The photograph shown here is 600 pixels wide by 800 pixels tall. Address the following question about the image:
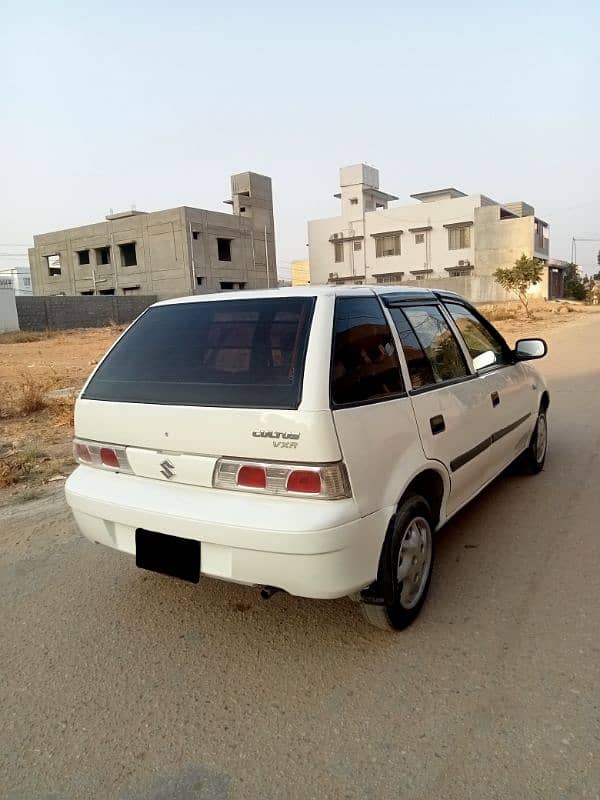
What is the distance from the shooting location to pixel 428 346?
129 inches

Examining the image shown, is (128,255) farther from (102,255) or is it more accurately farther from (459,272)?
(459,272)

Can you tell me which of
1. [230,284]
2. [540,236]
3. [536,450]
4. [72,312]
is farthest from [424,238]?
[536,450]

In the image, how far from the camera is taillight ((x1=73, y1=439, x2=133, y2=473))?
2.79 m

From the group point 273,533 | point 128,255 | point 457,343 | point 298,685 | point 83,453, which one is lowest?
point 298,685

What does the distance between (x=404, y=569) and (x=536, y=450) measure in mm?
2713

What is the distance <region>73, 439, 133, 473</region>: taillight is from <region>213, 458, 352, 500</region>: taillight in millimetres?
607

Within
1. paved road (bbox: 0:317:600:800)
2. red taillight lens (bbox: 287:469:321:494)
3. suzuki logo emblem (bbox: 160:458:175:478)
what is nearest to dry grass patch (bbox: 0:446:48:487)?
paved road (bbox: 0:317:600:800)

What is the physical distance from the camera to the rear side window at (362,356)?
8.19 ft

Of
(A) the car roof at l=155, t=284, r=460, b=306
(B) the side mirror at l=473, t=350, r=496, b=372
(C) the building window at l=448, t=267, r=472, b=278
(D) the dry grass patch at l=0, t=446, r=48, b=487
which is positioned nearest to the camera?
(A) the car roof at l=155, t=284, r=460, b=306

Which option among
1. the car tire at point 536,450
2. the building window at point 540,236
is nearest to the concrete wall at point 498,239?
the building window at point 540,236

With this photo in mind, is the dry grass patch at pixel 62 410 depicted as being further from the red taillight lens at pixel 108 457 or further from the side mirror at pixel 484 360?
the side mirror at pixel 484 360

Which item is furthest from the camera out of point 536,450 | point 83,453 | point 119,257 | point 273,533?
point 119,257

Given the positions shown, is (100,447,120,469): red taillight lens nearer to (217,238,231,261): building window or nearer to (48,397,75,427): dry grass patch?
(48,397,75,427): dry grass patch

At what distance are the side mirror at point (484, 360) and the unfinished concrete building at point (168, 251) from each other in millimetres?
45247
